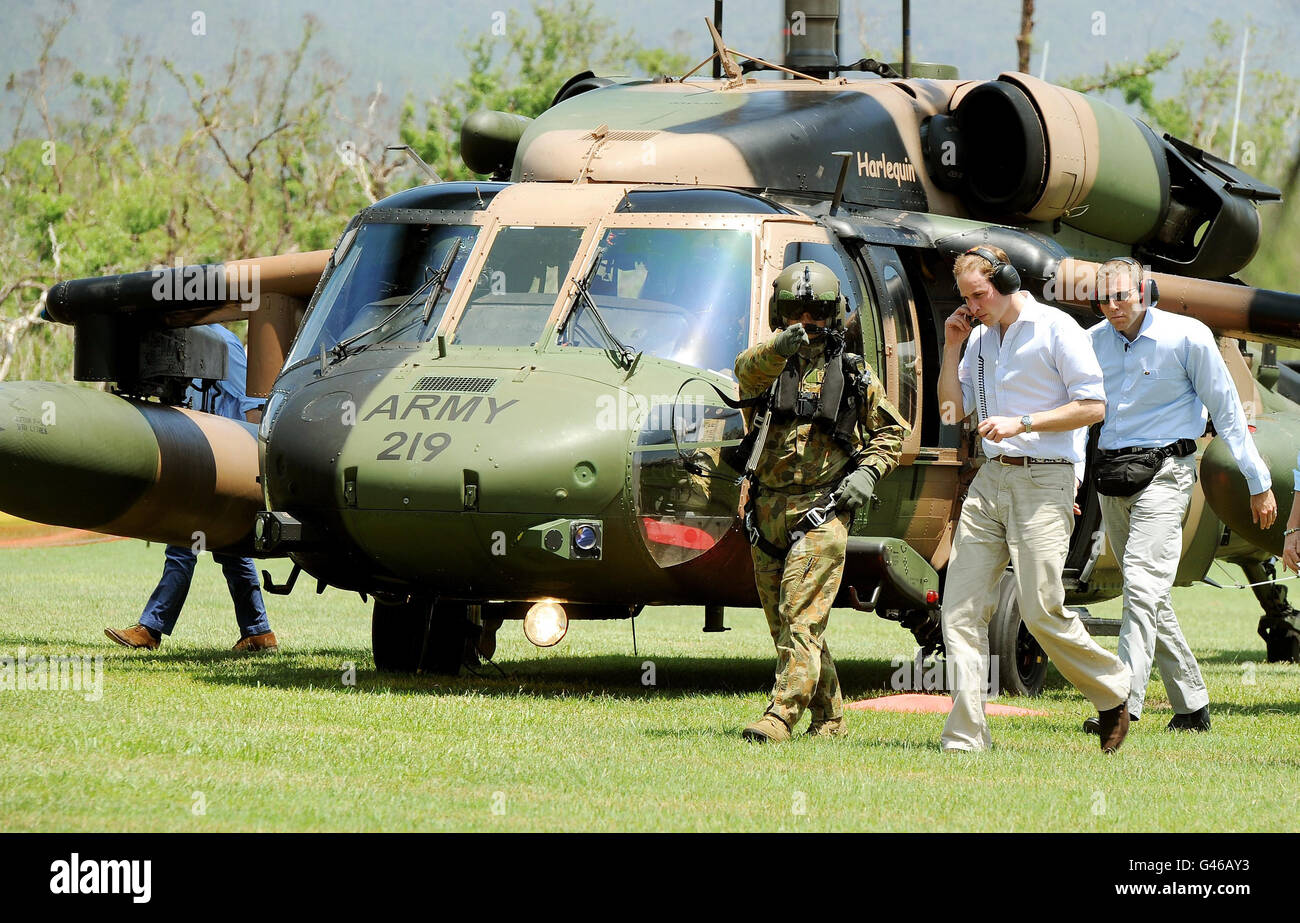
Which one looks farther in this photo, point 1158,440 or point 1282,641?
point 1282,641

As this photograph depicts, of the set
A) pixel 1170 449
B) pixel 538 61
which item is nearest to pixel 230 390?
pixel 1170 449

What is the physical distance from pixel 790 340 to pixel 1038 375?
40.7 inches

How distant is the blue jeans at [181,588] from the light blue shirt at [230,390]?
0.90 metres

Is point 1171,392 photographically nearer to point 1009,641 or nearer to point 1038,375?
point 1038,375

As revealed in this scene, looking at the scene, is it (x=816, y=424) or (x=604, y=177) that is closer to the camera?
(x=816, y=424)

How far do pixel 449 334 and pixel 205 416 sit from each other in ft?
7.71

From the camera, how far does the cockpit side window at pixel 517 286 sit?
9734mm

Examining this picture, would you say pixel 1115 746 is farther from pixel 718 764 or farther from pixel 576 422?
pixel 576 422

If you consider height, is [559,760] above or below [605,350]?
below

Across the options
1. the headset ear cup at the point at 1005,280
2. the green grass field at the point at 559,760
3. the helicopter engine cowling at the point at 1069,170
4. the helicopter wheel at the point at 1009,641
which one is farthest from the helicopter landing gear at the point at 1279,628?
the headset ear cup at the point at 1005,280

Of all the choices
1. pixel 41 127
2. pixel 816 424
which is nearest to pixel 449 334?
pixel 816 424

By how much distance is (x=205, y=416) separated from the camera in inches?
451

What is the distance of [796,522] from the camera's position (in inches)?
326
